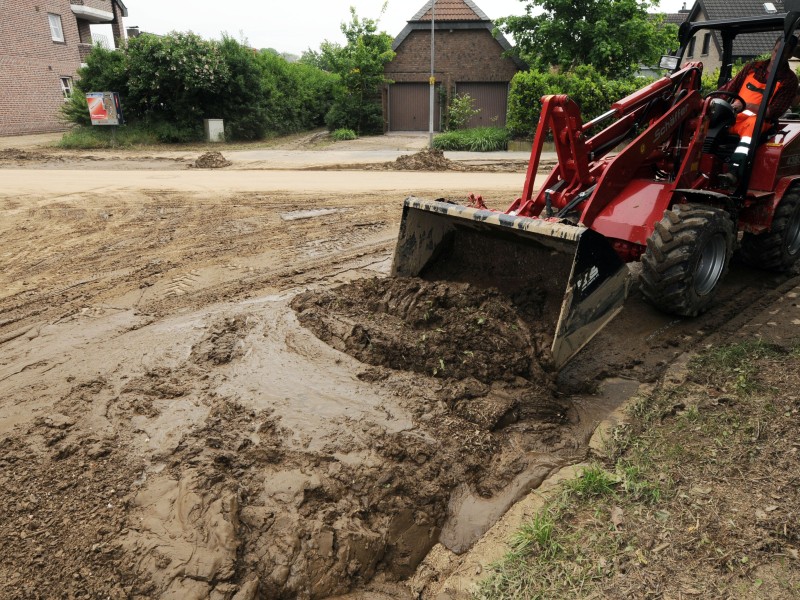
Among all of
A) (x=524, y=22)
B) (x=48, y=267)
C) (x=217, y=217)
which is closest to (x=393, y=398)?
(x=48, y=267)

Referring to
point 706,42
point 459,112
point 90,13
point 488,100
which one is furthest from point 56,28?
point 706,42

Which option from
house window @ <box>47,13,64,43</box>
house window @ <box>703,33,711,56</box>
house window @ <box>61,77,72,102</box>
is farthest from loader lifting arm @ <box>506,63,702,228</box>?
house window @ <box>47,13,64,43</box>

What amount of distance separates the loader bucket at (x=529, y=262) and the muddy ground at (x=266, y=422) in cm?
38

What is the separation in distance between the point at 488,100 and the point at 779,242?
71.6ft

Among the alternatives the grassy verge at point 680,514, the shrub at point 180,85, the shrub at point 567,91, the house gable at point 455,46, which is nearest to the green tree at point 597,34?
the shrub at point 567,91

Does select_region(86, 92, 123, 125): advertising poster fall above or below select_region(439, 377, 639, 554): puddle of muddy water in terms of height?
above

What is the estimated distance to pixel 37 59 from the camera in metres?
26.9

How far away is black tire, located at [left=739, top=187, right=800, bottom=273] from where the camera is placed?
18.7 feet

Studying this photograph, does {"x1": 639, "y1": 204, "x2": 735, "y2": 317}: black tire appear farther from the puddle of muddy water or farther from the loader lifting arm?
the puddle of muddy water

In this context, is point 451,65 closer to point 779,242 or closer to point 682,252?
point 779,242

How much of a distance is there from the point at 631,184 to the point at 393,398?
2.86 meters

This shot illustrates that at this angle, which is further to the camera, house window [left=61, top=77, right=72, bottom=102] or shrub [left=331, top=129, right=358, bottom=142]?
house window [left=61, top=77, right=72, bottom=102]

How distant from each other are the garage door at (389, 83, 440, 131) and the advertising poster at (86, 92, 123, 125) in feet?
38.3

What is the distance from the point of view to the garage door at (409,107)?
26250 mm
